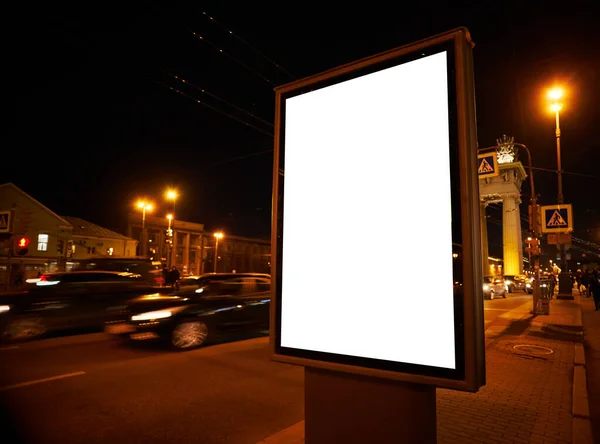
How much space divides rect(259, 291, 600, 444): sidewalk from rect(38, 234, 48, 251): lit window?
4137 cm

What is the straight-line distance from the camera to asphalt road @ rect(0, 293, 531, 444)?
13.7 ft

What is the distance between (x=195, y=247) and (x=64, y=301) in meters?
60.7

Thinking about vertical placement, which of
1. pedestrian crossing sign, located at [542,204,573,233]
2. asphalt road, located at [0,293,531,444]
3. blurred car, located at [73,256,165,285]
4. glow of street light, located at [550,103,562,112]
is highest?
glow of street light, located at [550,103,562,112]

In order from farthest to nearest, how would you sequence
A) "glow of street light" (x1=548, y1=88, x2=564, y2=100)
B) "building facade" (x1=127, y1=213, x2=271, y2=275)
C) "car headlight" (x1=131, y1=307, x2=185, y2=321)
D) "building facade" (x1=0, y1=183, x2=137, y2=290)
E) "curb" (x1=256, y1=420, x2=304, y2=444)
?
"building facade" (x1=127, y1=213, x2=271, y2=275) → "building facade" (x1=0, y1=183, x2=137, y2=290) → "glow of street light" (x1=548, y1=88, x2=564, y2=100) → "car headlight" (x1=131, y1=307, x2=185, y2=321) → "curb" (x1=256, y1=420, x2=304, y2=444)

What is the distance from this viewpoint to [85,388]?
5.60 metres

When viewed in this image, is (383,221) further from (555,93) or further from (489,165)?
(555,93)

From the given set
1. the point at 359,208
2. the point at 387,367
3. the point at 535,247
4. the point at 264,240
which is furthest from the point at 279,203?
the point at 264,240

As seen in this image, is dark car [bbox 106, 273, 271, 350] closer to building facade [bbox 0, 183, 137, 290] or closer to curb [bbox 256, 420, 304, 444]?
curb [bbox 256, 420, 304, 444]

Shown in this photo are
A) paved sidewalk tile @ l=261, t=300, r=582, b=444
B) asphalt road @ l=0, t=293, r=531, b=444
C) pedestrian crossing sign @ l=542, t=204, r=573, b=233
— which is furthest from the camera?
pedestrian crossing sign @ l=542, t=204, r=573, b=233

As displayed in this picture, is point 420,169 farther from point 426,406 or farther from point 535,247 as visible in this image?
point 535,247

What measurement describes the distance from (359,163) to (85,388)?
5584mm

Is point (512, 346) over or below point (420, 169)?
below

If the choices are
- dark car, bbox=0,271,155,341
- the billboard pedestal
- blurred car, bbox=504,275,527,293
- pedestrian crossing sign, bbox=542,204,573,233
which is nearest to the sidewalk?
the billboard pedestal

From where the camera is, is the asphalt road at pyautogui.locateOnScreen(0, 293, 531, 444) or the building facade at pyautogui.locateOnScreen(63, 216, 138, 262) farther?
the building facade at pyautogui.locateOnScreen(63, 216, 138, 262)
